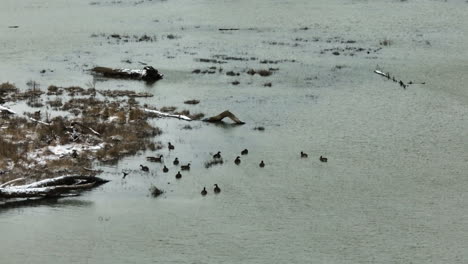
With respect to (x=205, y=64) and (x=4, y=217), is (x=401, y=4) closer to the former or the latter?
(x=205, y=64)

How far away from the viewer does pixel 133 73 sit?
48656 mm

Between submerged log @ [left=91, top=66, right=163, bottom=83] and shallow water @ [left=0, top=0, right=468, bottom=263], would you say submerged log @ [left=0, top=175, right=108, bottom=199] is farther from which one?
submerged log @ [left=91, top=66, right=163, bottom=83]

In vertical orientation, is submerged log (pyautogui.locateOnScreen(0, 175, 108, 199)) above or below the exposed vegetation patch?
below

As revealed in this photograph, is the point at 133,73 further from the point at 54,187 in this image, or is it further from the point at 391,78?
the point at 54,187

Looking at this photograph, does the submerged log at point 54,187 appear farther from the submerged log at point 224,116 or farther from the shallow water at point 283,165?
the submerged log at point 224,116

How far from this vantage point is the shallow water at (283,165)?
2172 cm

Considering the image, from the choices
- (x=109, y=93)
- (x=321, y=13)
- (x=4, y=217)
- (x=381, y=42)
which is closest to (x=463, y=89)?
(x=381, y=42)

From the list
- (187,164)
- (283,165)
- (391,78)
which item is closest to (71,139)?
(187,164)

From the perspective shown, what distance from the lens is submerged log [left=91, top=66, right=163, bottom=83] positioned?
47.9 m

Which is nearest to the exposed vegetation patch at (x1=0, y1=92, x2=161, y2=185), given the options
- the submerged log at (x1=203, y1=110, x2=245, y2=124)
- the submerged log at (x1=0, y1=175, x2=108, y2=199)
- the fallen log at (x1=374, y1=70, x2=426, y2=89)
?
the submerged log at (x1=0, y1=175, x2=108, y2=199)

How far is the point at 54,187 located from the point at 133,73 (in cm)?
2453

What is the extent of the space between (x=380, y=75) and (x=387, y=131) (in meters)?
15.7

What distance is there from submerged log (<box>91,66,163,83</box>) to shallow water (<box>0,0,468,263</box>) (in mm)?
1130

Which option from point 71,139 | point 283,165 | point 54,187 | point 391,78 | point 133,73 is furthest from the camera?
point 133,73
